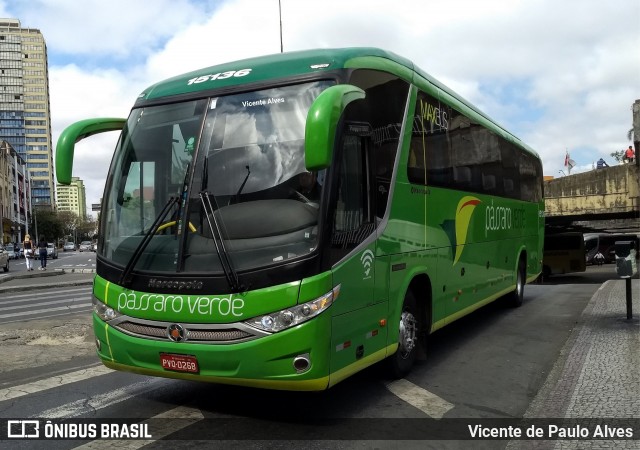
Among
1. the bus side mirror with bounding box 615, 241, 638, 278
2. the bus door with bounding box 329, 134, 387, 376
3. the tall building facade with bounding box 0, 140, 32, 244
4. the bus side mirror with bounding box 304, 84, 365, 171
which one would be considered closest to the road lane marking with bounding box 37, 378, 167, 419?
the bus door with bounding box 329, 134, 387, 376

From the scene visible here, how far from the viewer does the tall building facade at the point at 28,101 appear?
161 m

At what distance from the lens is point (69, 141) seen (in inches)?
215

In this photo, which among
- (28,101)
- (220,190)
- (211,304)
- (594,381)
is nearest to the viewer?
(211,304)

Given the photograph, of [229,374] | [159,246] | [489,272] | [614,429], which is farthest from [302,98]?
[489,272]

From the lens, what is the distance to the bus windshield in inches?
176

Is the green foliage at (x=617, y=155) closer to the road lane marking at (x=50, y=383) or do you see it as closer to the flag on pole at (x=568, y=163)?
the flag on pole at (x=568, y=163)

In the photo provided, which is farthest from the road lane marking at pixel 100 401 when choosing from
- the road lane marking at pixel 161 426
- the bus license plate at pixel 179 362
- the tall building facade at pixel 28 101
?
the tall building facade at pixel 28 101

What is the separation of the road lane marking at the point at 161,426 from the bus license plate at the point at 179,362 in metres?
0.52

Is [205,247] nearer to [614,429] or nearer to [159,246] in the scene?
[159,246]

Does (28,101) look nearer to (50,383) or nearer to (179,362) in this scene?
(50,383)

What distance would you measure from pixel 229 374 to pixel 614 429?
3.00m

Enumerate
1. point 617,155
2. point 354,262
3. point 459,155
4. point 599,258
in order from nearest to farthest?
point 354,262
point 459,155
point 599,258
point 617,155

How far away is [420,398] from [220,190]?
2.78 m

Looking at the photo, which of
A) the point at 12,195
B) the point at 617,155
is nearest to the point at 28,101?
the point at 12,195
